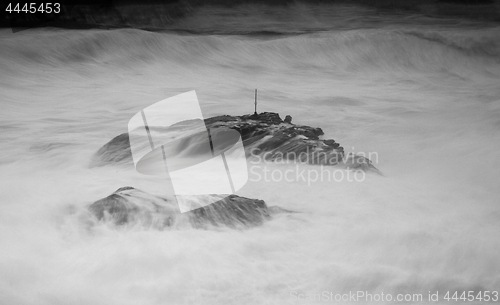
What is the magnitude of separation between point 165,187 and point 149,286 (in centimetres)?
56

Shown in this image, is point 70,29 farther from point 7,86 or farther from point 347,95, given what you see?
point 347,95

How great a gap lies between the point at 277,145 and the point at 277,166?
13cm

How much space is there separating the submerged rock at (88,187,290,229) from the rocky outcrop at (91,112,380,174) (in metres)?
0.43

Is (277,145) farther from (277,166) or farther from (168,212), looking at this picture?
(168,212)

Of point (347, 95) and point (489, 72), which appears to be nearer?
point (347, 95)

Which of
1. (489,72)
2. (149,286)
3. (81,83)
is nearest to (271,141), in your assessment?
(149,286)

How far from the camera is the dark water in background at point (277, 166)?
1.57 meters

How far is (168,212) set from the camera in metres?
1.84

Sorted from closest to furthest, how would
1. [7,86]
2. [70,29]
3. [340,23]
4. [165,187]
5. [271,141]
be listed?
[165,187] → [271,141] → [7,86] → [70,29] → [340,23]

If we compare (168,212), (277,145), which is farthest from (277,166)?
(168,212)

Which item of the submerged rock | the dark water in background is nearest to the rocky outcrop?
the dark water in background

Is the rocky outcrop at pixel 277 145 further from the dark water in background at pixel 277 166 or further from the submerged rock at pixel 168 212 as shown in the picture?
the submerged rock at pixel 168 212

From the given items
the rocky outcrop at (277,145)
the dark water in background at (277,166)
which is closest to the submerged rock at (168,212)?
the dark water in background at (277,166)

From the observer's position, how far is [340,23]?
12.5 feet
